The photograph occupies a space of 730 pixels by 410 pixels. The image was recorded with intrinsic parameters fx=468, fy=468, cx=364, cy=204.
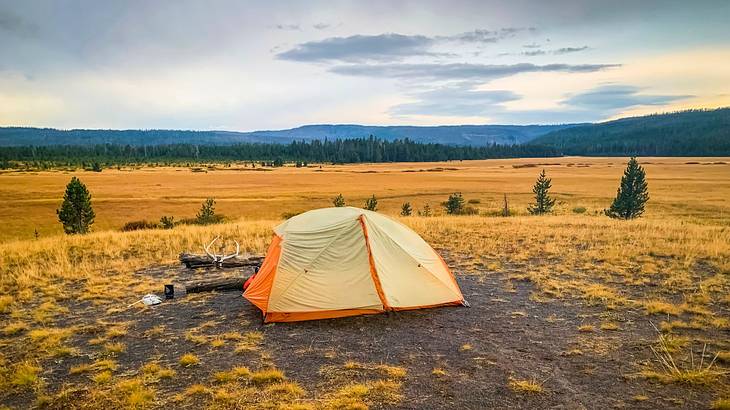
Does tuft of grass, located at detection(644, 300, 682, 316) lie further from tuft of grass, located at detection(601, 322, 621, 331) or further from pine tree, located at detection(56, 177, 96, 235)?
pine tree, located at detection(56, 177, 96, 235)

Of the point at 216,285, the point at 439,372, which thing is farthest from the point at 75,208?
the point at 439,372

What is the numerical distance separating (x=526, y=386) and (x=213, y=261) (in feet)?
37.6

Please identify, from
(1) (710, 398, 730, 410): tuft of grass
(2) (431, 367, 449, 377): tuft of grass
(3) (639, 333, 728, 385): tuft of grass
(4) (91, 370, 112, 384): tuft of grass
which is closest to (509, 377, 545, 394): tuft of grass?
(2) (431, 367, 449, 377): tuft of grass

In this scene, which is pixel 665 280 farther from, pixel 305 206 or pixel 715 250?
pixel 305 206

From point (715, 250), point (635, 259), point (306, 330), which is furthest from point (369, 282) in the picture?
point (715, 250)

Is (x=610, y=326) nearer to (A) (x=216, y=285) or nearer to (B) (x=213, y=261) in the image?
(A) (x=216, y=285)

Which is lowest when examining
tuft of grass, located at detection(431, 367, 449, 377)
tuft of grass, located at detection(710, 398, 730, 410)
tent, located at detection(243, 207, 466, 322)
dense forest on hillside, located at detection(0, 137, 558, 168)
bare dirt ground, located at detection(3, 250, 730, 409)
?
bare dirt ground, located at detection(3, 250, 730, 409)

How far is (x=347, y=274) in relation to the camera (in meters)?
10.6

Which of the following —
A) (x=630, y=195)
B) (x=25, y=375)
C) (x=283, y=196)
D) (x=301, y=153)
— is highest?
(x=301, y=153)

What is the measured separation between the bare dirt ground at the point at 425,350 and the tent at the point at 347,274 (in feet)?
1.10

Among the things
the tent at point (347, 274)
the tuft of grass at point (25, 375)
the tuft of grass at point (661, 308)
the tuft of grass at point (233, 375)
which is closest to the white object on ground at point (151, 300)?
the tent at point (347, 274)

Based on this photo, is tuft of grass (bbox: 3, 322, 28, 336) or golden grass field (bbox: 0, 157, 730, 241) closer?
tuft of grass (bbox: 3, 322, 28, 336)

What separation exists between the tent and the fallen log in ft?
13.0

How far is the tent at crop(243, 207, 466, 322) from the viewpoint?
10.4 meters
